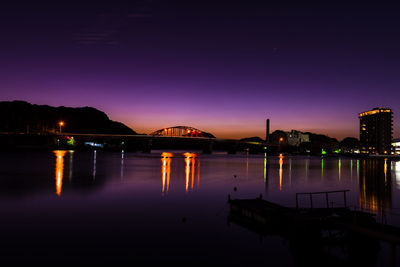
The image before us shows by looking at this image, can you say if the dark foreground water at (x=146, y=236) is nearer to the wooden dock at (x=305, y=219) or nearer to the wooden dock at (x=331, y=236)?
the wooden dock at (x=331, y=236)

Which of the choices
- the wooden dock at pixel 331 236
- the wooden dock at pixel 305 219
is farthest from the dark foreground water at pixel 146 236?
the wooden dock at pixel 305 219

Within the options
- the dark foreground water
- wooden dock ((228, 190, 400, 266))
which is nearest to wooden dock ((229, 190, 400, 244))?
wooden dock ((228, 190, 400, 266))

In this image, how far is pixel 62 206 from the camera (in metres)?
25.4

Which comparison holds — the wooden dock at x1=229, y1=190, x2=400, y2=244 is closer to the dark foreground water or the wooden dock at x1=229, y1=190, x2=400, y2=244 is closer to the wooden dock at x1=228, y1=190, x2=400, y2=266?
the wooden dock at x1=228, y1=190, x2=400, y2=266

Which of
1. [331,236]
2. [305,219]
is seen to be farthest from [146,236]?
[331,236]

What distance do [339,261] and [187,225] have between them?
375 inches

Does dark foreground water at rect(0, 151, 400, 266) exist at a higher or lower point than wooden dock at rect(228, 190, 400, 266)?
lower

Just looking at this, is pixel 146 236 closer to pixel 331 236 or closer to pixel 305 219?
pixel 305 219

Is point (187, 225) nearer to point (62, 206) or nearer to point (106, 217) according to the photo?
point (106, 217)

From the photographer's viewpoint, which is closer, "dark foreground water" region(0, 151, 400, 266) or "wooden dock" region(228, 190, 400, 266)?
"wooden dock" region(228, 190, 400, 266)

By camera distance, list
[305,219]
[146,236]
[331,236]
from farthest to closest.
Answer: [146,236]
[331,236]
[305,219]

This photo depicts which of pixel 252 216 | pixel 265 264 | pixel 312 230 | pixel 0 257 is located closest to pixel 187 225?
pixel 252 216

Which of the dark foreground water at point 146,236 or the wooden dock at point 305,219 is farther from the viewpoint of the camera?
the dark foreground water at point 146,236

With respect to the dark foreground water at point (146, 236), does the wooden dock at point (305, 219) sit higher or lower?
higher
